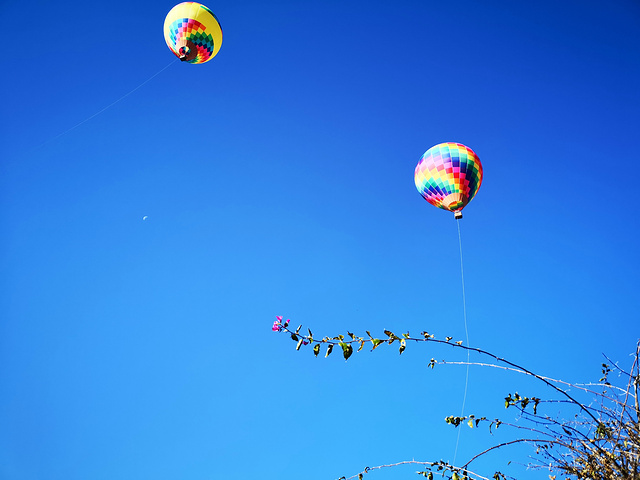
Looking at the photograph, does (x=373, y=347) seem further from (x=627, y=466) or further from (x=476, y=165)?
(x=476, y=165)

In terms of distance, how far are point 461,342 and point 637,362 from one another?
1.39 metres

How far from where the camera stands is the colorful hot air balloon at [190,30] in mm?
14836

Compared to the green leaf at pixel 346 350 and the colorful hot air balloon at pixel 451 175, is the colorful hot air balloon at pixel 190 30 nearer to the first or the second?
the colorful hot air balloon at pixel 451 175

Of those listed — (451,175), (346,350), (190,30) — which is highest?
(190,30)

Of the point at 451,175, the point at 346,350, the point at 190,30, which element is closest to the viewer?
the point at 346,350

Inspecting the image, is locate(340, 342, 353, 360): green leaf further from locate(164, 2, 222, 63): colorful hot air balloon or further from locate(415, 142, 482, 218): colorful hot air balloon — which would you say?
locate(164, 2, 222, 63): colorful hot air balloon

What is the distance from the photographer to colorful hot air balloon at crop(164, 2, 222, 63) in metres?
14.8

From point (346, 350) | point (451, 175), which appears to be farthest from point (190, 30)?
point (346, 350)

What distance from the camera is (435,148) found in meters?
12.3

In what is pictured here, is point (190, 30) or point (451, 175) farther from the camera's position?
point (190, 30)

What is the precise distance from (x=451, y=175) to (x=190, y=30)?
10151 mm

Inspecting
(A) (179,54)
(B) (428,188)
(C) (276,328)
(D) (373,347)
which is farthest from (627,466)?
(A) (179,54)

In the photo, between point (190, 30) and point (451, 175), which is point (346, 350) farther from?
point (190, 30)

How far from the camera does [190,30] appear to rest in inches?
587
